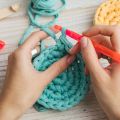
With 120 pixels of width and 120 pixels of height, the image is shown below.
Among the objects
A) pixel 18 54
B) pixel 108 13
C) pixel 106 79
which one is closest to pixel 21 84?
pixel 18 54

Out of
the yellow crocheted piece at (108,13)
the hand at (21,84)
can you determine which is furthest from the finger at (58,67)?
the yellow crocheted piece at (108,13)

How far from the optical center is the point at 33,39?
0.81 meters

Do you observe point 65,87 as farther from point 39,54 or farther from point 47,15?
point 47,15

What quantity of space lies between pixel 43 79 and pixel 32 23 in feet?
0.64

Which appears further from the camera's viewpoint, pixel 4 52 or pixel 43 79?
pixel 4 52

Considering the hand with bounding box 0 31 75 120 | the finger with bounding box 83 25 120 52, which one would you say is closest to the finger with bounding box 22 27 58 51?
the hand with bounding box 0 31 75 120

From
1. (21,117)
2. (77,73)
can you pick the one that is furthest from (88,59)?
(21,117)

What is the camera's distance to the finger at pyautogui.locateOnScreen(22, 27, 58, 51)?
0.80 metres

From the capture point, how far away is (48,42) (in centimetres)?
90

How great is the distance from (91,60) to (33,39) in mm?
144

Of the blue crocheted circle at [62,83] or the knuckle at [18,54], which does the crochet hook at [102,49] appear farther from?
the knuckle at [18,54]

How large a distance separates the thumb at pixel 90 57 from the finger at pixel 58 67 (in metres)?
0.06

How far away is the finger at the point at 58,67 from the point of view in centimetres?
80

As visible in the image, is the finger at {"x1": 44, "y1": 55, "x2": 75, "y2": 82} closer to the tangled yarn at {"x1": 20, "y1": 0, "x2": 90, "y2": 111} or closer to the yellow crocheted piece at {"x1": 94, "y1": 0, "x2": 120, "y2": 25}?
the tangled yarn at {"x1": 20, "y1": 0, "x2": 90, "y2": 111}
